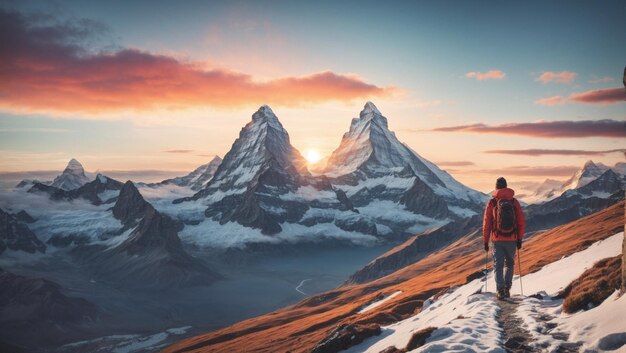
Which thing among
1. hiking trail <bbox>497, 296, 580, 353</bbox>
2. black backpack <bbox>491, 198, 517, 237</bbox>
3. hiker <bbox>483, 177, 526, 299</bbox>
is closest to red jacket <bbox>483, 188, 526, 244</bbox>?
hiker <bbox>483, 177, 526, 299</bbox>

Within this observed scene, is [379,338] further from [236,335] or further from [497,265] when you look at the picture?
[236,335]

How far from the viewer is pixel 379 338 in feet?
114

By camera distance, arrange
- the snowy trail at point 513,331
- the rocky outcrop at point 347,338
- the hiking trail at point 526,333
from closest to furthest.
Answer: the hiking trail at point 526,333 < the snowy trail at point 513,331 < the rocky outcrop at point 347,338

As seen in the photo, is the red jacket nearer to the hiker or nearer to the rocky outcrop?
the hiker

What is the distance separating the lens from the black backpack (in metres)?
29.9

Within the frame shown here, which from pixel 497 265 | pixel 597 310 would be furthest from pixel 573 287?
pixel 597 310

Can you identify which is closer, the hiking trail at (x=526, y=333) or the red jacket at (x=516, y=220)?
the hiking trail at (x=526, y=333)

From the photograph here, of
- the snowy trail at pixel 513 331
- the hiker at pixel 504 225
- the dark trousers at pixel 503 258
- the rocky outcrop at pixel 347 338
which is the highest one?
the hiker at pixel 504 225

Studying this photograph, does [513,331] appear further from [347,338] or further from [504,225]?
[347,338]

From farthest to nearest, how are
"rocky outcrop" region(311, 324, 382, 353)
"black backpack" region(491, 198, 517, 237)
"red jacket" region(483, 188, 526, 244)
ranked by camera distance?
"rocky outcrop" region(311, 324, 382, 353)
"red jacket" region(483, 188, 526, 244)
"black backpack" region(491, 198, 517, 237)

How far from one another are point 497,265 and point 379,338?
923cm

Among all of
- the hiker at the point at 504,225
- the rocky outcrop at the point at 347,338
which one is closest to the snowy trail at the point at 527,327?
the rocky outcrop at the point at 347,338

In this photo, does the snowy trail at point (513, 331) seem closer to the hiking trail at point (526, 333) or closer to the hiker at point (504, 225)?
the hiking trail at point (526, 333)

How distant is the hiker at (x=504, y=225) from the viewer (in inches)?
1182
